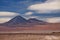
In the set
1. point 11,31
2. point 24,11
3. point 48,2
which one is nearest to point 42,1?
point 48,2

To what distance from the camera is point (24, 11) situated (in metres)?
0.94

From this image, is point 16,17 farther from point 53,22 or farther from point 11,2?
point 53,22

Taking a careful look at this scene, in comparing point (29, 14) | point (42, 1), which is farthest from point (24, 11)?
point (42, 1)

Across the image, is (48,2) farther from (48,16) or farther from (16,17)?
(16,17)

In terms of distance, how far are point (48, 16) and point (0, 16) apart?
35cm

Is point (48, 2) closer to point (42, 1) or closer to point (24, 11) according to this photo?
point (42, 1)

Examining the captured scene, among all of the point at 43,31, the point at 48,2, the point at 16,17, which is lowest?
the point at 43,31

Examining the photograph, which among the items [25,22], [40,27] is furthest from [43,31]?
[25,22]

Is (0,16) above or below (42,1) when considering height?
below

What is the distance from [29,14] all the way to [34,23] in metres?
0.08

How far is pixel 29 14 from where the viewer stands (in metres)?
0.94

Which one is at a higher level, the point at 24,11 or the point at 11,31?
the point at 24,11

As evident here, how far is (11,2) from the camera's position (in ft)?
3.07

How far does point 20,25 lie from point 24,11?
4.2 inches
